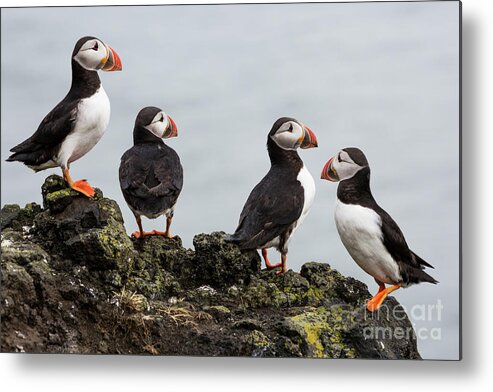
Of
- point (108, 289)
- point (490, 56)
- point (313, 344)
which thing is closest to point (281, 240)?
point (313, 344)

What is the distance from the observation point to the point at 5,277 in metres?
5.61

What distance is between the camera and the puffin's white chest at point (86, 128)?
5.69m

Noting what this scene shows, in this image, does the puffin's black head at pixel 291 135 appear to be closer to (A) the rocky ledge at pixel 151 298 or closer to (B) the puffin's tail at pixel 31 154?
(A) the rocky ledge at pixel 151 298

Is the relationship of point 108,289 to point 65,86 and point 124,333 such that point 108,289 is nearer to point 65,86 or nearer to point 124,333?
point 124,333

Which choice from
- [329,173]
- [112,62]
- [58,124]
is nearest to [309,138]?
[329,173]

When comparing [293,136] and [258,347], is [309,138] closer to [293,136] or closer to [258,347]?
[293,136]

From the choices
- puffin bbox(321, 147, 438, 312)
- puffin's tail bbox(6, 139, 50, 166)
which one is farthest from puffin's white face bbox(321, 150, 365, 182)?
puffin's tail bbox(6, 139, 50, 166)

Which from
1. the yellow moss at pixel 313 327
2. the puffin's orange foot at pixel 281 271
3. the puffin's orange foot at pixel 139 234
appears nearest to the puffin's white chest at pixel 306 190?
the puffin's orange foot at pixel 281 271

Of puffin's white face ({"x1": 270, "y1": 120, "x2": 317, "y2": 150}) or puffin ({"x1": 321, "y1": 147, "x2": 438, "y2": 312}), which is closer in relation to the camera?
puffin ({"x1": 321, "y1": 147, "x2": 438, "y2": 312})

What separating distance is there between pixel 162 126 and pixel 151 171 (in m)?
0.29

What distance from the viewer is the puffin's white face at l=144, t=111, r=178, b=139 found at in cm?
572

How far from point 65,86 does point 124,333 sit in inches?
57.2

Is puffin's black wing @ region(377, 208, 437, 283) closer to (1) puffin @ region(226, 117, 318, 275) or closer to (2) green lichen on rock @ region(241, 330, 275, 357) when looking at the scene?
(1) puffin @ region(226, 117, 318, 275)

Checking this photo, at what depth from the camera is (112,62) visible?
5746 mm
